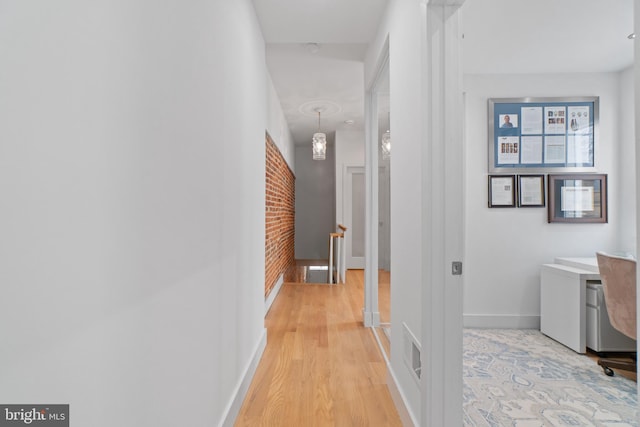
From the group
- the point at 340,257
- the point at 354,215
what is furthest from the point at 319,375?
the point at 354,215

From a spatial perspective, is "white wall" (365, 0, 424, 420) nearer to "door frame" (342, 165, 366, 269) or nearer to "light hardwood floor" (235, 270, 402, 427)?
"light hardwood floor" (235, 270, 402, 427)

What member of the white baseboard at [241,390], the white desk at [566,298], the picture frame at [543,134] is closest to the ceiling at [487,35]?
the picture frame at [543,134]

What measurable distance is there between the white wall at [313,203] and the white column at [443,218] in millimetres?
6355

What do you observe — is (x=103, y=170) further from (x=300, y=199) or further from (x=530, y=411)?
(x=300, y=199)

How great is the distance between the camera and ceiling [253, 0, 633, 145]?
2.19 meters

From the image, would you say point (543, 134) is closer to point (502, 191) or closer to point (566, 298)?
point (502, 191)

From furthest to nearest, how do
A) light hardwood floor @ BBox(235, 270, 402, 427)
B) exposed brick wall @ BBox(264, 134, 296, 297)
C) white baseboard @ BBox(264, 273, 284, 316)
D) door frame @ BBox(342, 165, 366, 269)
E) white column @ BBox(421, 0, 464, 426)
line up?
door frame @ BBox(342, 165, 366, 269) → exposed brick wall @ BBox(264, 134, 296, 297) → white baseboard @ BBox(264, 273, 284, 316) → light hardwood floor @ BBox(235, 270, 402, 427) → white column @ BBox(421, 0, 464, 426)

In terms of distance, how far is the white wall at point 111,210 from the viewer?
1.60 feet

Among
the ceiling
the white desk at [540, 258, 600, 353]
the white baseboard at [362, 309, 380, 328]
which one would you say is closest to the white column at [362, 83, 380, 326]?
the white baseboard at [362, 309, 380, 328]

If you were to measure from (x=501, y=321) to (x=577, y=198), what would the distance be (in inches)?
57.7

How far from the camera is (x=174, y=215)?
99 centimetres

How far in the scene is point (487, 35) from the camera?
2.51 meters

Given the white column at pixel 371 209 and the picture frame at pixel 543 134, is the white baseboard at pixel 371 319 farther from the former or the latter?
the picture frame at pixel 543 134

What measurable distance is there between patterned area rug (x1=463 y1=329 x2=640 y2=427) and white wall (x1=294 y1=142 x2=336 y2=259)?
5141 millimetres
